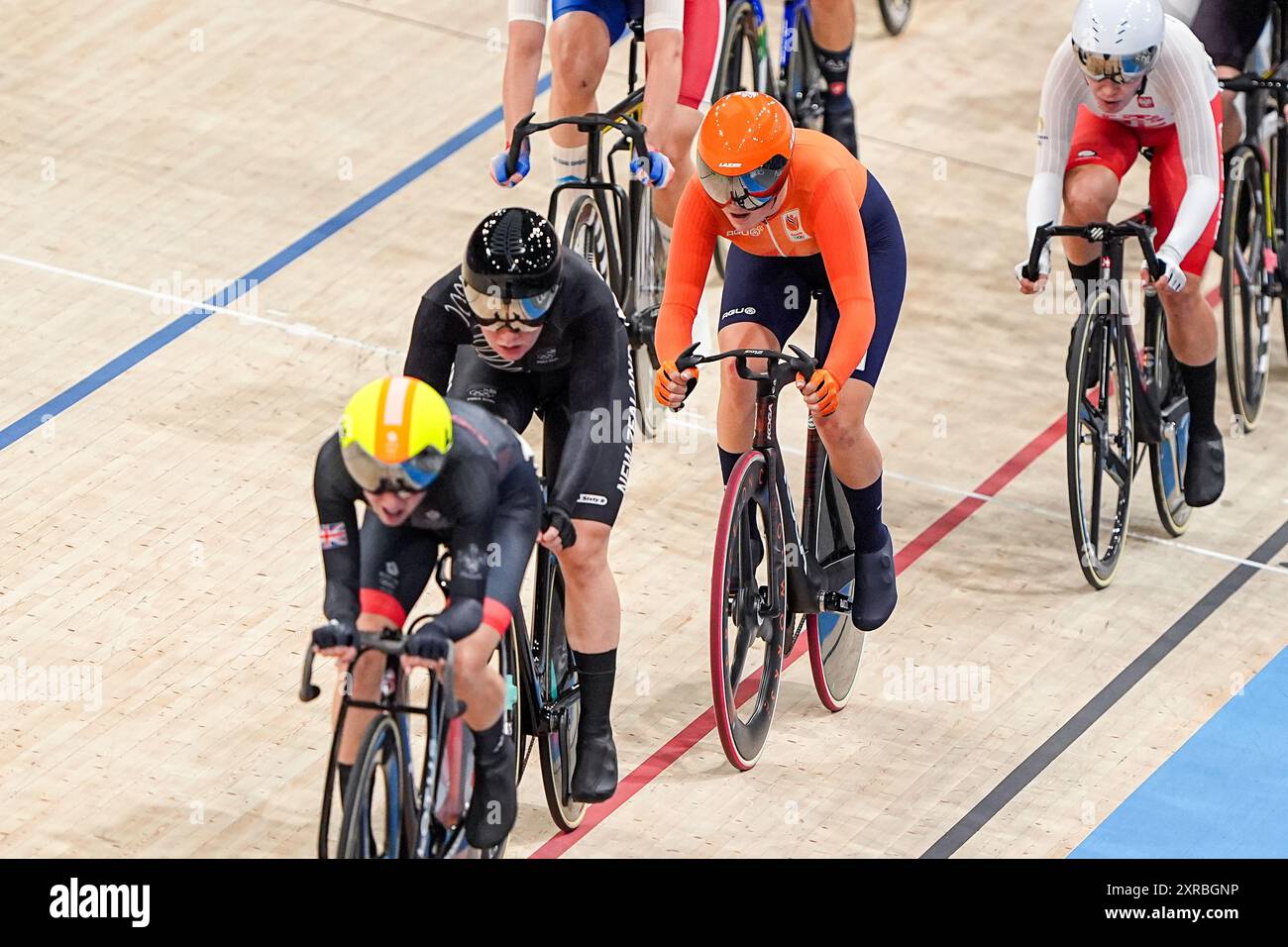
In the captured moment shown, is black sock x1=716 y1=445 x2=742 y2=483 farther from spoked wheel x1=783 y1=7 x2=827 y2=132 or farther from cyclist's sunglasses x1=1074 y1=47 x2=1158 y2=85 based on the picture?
spoked wheel x1=783 y1=7 x2=827 y2=132

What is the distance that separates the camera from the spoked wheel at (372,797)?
→ 4.69 meters

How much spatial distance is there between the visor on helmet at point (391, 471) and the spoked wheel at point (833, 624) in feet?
5.43

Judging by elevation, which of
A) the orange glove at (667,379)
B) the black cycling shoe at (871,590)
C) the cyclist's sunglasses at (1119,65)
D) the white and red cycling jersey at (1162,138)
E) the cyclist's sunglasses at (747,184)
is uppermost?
the cyclist's sunglasses at (1119,65)

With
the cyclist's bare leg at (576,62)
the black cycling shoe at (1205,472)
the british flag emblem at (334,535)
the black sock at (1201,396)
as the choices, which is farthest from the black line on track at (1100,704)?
the cyclist's bare leg at (576,62)

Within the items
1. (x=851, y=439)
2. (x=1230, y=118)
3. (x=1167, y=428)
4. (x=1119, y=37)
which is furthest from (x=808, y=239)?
(x=1230, y=118)

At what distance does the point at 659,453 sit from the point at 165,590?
5.57ft

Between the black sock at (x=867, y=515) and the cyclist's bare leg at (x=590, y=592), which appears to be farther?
the black sock at (x=867, y=515)

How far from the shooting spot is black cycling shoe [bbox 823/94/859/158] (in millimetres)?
9117

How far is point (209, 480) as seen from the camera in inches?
281

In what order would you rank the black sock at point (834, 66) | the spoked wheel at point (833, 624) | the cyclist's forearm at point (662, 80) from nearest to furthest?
the spoked wheel at point (833, 624) → the cyclist's forearm at point (662, 80) → the black sock at point (834, 66)

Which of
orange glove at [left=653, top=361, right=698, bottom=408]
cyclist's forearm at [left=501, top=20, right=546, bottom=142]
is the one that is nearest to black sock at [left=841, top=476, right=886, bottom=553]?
orange glove at [left=653, top=361, right=698, bottom=408]

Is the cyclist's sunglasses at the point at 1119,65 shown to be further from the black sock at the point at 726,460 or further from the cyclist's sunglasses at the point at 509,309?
the cyclist's sunglasses at the point at 509,309

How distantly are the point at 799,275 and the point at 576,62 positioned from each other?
1.68 metres

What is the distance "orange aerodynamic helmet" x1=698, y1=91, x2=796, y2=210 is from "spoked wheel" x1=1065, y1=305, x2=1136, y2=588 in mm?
1394
